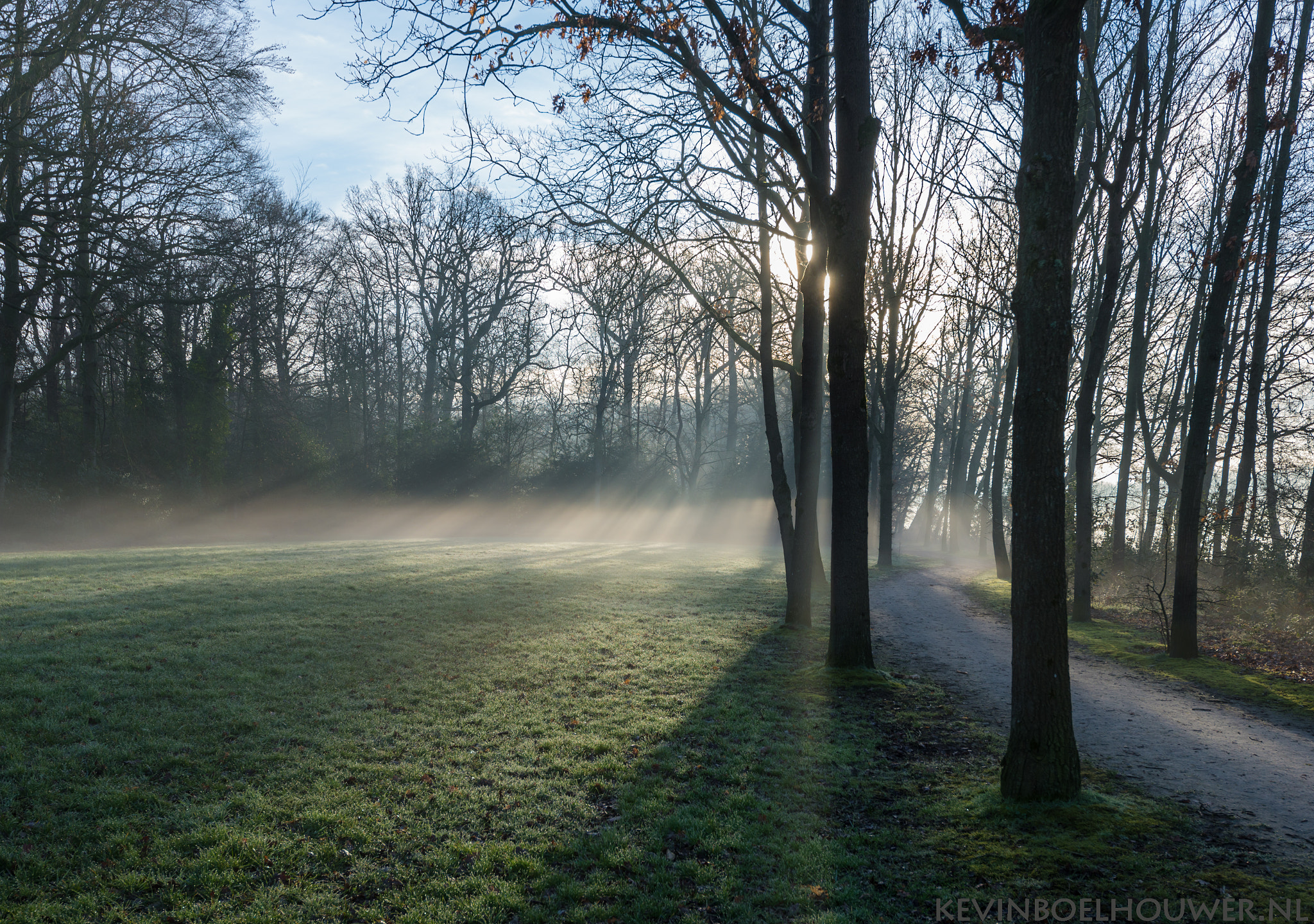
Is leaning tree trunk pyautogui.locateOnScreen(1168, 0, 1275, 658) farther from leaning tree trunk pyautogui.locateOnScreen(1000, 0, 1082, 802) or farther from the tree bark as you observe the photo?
leaning tree trunk pyautogui.locateOnScreen(1000, 0, 1082, 802)

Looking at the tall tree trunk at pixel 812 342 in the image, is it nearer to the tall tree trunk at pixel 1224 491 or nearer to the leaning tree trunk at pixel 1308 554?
the tall tree trunk at pixel 1224 491

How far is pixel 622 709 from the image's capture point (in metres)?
7.30

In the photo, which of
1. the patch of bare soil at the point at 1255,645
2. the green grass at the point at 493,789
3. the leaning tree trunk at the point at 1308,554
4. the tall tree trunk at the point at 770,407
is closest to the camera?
the green grass at the point at 493,789

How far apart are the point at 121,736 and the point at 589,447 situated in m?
36.8

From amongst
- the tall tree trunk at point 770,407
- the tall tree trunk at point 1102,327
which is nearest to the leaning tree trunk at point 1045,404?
the tall tree trunk at point 770,407

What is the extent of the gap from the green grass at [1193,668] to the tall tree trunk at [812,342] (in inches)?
179

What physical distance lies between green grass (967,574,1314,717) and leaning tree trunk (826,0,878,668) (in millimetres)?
4209

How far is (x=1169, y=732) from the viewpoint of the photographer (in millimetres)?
6836

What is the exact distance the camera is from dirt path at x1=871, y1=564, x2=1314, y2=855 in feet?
16.6

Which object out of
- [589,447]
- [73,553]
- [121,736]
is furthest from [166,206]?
[589,447]

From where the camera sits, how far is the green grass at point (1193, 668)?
8.19 meters

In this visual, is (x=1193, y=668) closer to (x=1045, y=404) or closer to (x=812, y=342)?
(x=812, y=342)

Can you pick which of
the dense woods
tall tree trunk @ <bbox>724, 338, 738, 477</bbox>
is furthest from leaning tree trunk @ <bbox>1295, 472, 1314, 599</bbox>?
tall tree trunk @ <bbox>724, 338, 738, 477</bbox>

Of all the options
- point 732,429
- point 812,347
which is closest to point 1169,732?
point 812,347
